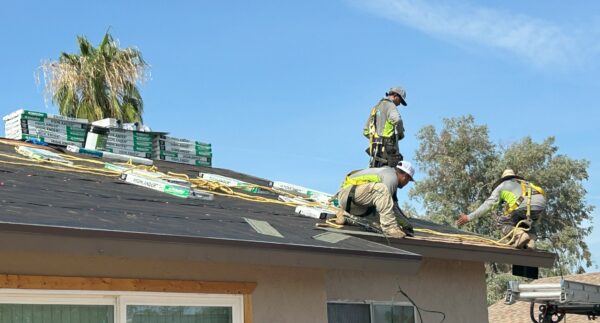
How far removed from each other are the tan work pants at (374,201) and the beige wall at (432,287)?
0.69 metres

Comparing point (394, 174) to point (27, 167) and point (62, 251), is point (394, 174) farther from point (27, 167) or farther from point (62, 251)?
point (62, 251)

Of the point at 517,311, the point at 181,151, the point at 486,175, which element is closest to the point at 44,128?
the point at 181,151

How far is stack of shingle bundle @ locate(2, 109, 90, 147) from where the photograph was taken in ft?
44.1

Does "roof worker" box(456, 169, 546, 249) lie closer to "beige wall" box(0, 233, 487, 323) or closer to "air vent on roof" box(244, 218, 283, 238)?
"beige wall" box(0, 233, 487, 323)

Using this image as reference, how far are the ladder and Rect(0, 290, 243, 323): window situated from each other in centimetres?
→ 450

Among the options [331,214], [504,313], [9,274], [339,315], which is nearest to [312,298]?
[339,315]

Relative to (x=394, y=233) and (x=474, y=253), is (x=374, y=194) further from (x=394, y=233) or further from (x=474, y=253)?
(x=474, y=253)

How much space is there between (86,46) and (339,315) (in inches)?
609

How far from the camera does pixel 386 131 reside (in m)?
12.2

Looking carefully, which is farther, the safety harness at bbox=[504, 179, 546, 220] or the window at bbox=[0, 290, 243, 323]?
the safety harness at bbox=[504, 179, 546, 220]

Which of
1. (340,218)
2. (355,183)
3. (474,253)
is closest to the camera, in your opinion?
(340,218)

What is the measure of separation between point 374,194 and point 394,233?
62cm

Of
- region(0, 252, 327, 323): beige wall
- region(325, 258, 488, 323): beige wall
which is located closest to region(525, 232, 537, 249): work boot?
region(325, 258, 488, 323): beige wall

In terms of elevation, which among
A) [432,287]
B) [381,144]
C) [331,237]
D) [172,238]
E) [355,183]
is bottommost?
[432,287]
